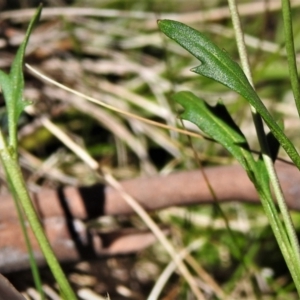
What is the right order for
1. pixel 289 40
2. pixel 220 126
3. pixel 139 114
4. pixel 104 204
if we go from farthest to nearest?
pixel 139 114
pixel 104 204
pixel 220 126
pixel 289 40

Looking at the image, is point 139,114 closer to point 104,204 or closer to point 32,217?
point 104,204

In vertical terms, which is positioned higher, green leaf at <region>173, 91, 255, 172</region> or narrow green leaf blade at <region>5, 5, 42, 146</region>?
narrow green leaf blade at <region>5, 5, 42, 146</region>

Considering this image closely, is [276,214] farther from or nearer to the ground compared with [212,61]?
nearer to the ground

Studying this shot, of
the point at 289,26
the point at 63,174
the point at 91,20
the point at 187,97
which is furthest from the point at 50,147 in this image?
the point at 289,26

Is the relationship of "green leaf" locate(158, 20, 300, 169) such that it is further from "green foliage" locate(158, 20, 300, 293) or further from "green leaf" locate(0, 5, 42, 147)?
"green leaf" locate(0, 5, 42, 147)

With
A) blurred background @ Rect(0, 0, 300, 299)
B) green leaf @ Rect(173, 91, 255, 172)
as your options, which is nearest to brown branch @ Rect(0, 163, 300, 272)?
blurred background @ Rect(0, 0, 300, 299)

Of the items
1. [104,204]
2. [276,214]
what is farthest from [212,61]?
[104,204]

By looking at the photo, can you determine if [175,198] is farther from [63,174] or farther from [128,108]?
[128,108]
